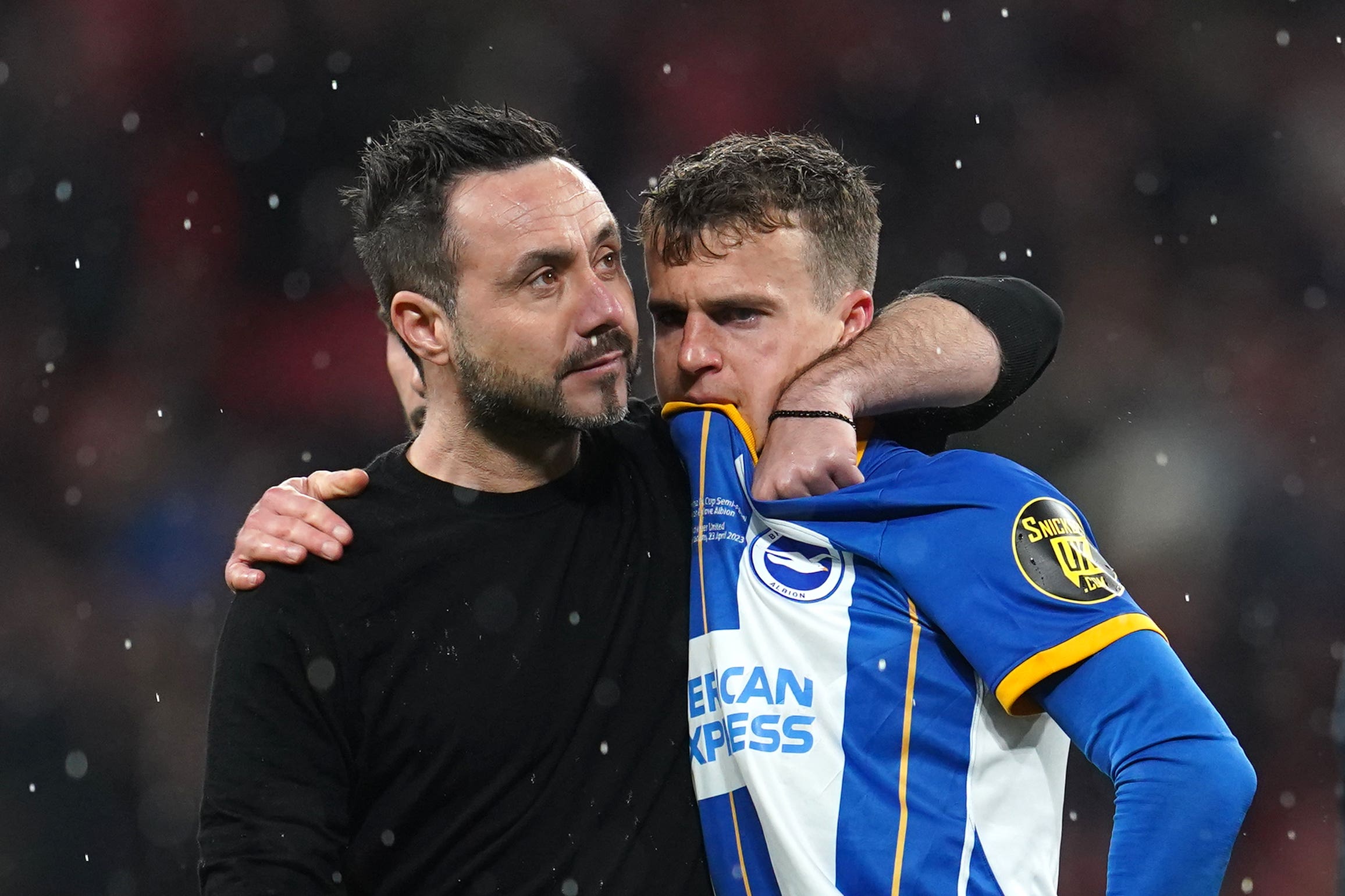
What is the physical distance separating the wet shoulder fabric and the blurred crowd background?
3719mm

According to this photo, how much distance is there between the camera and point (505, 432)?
98.7 inches

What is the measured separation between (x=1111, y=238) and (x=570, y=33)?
111 inches

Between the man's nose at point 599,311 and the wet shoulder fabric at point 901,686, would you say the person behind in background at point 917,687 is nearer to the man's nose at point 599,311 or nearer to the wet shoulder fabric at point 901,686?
the wet shoulder fabric at point 901,686

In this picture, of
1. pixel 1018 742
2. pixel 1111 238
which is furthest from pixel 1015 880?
pixel 1111 238

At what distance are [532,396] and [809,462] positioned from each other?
56 cm

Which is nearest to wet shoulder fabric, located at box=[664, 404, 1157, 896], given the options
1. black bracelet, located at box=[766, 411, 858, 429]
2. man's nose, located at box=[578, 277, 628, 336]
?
black bracelet, located at box=[766, 411, 858, 429]

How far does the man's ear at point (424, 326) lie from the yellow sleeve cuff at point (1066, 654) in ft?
4.00

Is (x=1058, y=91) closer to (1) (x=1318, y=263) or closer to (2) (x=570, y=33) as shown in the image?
(1) (x=1318, y=263)

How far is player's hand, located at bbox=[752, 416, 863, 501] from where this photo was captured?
2.24 metres

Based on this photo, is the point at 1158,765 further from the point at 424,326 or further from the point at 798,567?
the point at 424,326

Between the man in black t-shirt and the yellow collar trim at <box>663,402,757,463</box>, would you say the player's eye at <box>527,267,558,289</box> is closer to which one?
the man in black t-shirt

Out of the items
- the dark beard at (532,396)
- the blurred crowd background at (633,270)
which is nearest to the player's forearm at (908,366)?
the dark beard at (532,396)

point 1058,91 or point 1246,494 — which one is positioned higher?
point 1058,91

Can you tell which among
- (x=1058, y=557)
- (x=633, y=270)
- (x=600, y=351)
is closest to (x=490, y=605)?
(x=600, y=351)
